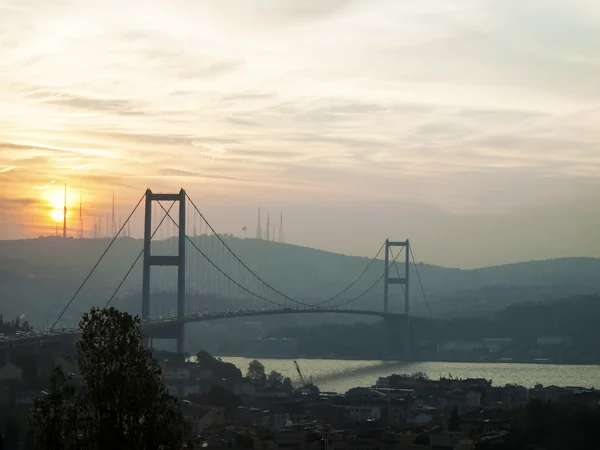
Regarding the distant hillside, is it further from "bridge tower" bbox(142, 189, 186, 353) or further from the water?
"bridge tower" bbox(142, 189, 186, 353)

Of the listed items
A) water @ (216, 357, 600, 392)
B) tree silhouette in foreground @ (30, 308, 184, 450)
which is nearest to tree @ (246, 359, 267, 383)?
water @ (216, 357, 600, 392)

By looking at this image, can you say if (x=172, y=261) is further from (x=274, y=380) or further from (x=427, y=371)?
(x=427, y=371)

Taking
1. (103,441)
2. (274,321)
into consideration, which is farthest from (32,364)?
(274,321)

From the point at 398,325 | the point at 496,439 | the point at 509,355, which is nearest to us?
the point at 496,439

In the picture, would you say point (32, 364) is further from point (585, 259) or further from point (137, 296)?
point (585, 259)

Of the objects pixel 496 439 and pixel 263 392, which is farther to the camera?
pixel 263 392

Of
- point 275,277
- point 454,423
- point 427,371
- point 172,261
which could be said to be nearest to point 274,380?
point 172,261
